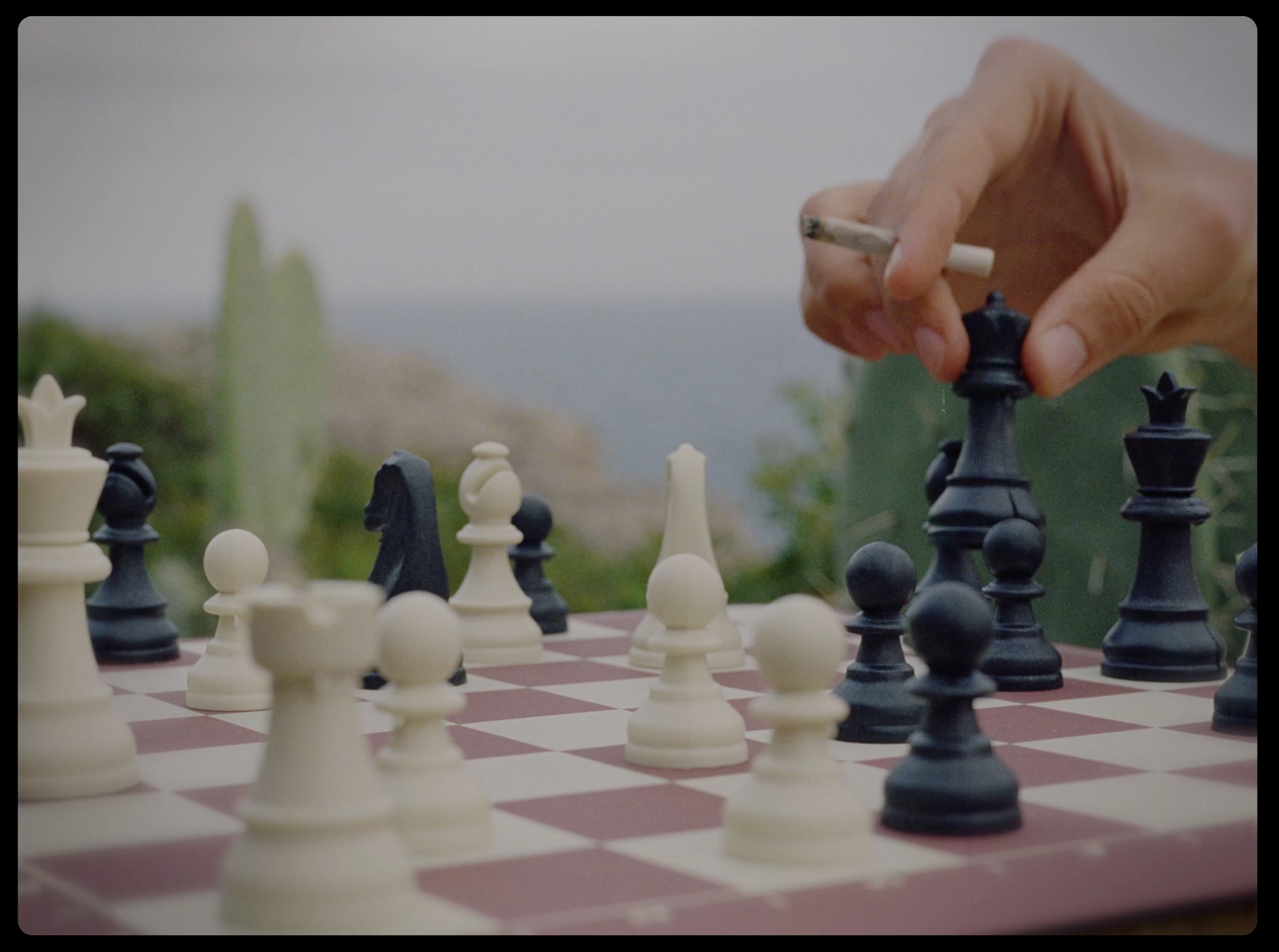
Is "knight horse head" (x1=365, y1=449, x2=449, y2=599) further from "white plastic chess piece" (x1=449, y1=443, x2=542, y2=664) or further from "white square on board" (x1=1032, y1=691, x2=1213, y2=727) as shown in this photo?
"white square on board" (x1=1032, y1=691, x2=1213, y2=727)

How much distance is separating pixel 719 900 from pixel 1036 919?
20 centimetres

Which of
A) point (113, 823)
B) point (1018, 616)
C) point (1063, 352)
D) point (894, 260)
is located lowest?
point (113, 823)

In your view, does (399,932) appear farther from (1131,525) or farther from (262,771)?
(1131,525)

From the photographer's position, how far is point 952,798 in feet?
3.83

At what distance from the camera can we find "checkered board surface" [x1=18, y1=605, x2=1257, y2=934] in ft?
3.20

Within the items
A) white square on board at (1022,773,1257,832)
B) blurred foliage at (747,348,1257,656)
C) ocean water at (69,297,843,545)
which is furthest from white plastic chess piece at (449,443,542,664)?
ocean water at (69,297,843,545)

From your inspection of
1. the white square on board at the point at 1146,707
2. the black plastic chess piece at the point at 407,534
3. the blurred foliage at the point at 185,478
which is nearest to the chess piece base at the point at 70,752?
the black plastic chess piece at the point at 407,534

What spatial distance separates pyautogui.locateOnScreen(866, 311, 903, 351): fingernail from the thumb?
39cm

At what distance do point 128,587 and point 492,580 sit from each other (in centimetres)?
50

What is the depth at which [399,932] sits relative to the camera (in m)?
0.94

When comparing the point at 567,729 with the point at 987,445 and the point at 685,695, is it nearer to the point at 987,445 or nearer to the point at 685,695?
the point at 685,695

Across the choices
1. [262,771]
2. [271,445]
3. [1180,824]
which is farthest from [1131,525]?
[271,445]

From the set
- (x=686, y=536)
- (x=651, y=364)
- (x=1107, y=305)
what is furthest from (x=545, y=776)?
(x=651, y=364)

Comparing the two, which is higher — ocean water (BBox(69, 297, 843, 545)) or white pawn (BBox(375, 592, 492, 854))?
ocean water (BBox(69, 297, 843, 545))
